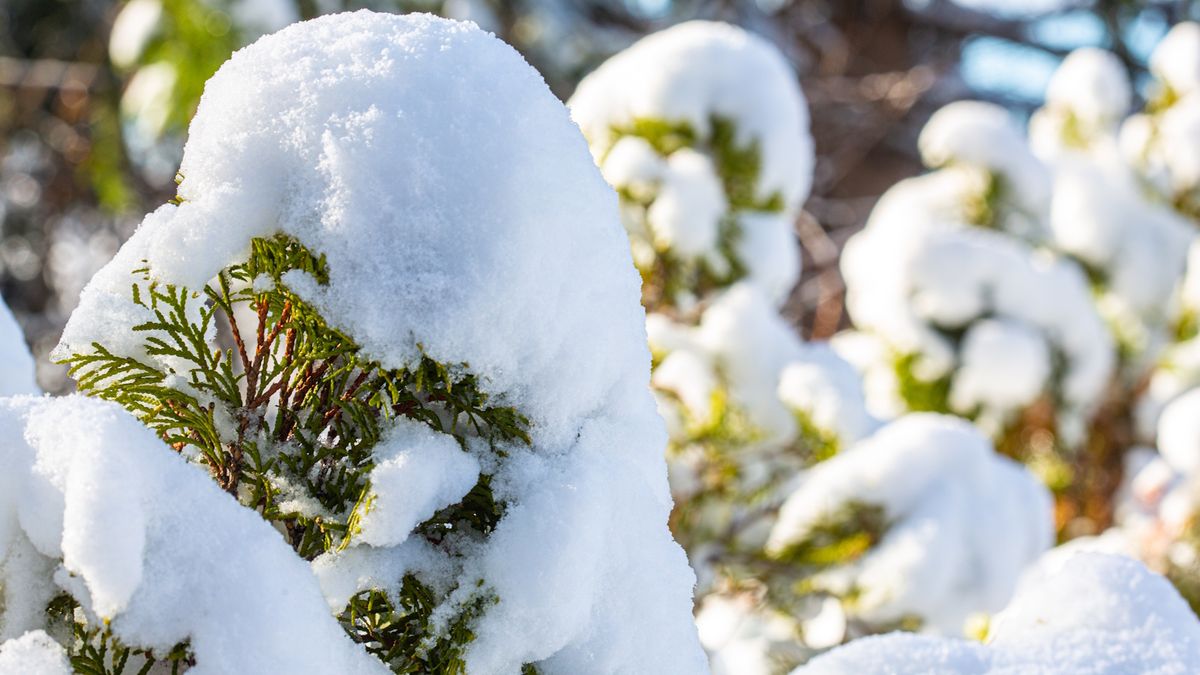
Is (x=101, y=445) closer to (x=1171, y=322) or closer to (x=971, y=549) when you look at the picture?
(x=971, y=549)

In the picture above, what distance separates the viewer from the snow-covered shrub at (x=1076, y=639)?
117 cm

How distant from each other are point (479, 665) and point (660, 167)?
207cm

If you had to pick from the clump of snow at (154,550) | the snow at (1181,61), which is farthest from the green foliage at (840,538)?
the snow at (1181,61)

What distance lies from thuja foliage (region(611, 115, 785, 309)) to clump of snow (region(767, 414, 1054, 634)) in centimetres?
66

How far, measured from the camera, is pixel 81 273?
261 inches

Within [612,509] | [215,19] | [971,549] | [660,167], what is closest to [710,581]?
[971,549]

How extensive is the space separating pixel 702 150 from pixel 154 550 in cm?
242

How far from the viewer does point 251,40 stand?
4348 mm

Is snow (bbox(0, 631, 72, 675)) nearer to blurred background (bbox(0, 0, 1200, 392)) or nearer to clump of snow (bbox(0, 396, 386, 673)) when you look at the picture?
clump of snow (bbox(0, 396, 386, 673))

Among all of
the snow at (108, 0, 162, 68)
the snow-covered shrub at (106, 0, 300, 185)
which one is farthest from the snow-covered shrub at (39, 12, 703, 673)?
the snow at (108, 0, 162, 68)

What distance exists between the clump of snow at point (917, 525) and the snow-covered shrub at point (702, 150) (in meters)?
0.67

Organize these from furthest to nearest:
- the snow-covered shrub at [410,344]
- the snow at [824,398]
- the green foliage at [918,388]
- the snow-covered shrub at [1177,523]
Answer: the green foliage at [918,388] → the snow-covered shrub at [1177,523] → the snow at [824,398] → the snow-covered shrub at [410,344]

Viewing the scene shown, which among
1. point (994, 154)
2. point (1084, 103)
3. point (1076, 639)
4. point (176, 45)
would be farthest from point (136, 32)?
point (1084, 103)

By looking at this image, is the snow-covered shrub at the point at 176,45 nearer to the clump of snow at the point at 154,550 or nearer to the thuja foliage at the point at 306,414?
the thuja foliage at the point at 306,414
